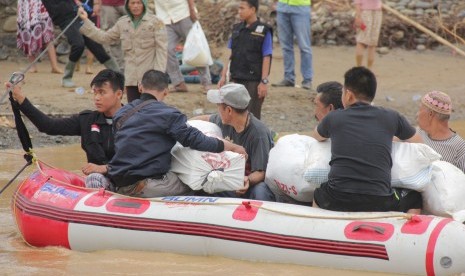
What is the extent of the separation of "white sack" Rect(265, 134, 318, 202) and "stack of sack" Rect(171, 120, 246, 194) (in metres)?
0.22

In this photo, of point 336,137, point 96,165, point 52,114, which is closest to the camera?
point 336,137

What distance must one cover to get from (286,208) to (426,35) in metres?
9.74

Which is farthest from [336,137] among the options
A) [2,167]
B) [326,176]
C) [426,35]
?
[426,35]

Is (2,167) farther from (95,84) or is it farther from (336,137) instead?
(336,137)

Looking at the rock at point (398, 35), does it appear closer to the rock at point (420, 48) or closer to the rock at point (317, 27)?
the rock at point (420, 48)

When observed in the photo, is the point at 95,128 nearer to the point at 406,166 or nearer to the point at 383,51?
the point at 406,166

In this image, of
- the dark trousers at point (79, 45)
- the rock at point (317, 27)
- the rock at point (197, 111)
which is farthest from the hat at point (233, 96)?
the rock at point (317, 27)

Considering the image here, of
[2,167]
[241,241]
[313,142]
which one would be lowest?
[2,167]

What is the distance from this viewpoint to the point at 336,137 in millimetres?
7039

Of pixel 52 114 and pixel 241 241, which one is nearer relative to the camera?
pixel 241 241

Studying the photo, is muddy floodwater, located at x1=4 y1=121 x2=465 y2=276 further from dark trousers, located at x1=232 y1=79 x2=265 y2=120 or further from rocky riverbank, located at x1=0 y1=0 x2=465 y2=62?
rocky riverbank, located at x1=0 y1=0 x2=465 y2=62

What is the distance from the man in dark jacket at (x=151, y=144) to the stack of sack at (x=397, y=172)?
33cm

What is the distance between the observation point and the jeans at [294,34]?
13.4m

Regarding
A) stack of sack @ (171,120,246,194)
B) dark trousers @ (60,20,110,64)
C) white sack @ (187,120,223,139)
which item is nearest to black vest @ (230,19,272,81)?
dark trousers @ (60,20,110,64)
